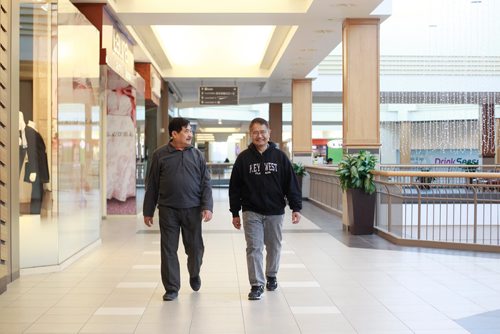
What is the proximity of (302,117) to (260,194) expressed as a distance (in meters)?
13.3

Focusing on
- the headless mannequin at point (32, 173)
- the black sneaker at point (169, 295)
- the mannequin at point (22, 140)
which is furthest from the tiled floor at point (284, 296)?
the mannequin at point (22, 140)

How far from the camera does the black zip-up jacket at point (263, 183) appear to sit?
17.1 ft

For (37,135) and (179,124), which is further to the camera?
(37,135)

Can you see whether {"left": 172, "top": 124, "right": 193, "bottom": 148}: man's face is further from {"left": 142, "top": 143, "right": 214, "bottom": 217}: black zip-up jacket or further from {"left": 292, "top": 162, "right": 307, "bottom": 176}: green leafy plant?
{"left": 292, "top": 162, "right": 307, "bottom": 176}: green leafy plant

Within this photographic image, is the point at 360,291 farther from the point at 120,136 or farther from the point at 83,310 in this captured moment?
the point at 120,136

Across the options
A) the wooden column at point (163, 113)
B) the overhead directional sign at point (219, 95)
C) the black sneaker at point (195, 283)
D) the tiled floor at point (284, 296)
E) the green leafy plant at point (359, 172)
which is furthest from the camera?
the wooden column at point (163, 113)

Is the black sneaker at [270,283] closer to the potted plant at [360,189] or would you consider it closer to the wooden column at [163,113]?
the potted plant at [360,189]

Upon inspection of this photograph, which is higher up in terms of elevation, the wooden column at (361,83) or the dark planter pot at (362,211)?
the wooden column at (361,83)

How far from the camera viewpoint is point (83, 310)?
4855 mm

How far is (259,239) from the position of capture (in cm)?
521

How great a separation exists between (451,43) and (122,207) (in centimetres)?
1347

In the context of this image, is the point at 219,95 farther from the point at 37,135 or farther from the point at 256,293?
the point at 256,293

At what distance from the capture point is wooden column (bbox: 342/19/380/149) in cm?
1023

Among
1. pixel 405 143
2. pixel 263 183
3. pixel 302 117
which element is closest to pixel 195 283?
pixel 263 183
